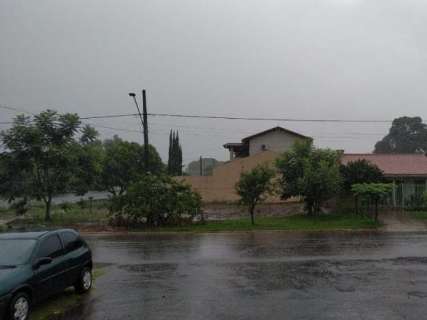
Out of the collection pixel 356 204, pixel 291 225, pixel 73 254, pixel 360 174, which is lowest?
pixel 291 225

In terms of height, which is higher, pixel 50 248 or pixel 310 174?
pixel 310 174

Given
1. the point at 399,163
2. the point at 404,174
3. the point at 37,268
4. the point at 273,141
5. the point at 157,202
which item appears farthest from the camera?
the point at 273,141

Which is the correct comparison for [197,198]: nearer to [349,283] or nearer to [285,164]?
[285,164]

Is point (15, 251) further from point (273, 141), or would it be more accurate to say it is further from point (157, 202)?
point (273, 141)

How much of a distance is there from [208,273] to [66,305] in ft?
14.3

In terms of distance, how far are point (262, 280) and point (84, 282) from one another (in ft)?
13.3

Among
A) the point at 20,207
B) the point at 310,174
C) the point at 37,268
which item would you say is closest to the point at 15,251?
the point at 37,268

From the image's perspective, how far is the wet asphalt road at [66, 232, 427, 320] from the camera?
898cm

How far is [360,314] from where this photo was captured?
861 centimetres

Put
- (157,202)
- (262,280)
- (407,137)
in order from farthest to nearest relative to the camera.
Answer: (407,137) → (157,202) → (262,280)

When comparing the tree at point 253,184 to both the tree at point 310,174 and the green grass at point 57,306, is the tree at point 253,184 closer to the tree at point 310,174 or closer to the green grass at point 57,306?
the tree at point 310,174

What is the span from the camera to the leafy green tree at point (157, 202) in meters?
26.2

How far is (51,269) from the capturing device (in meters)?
9.16

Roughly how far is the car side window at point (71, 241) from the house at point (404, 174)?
83.3 ft
